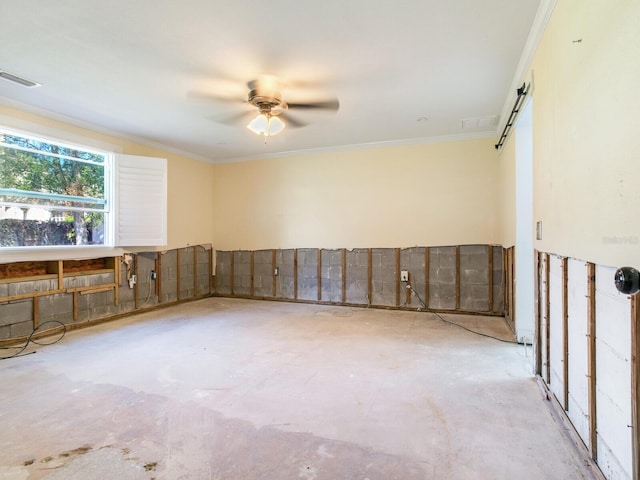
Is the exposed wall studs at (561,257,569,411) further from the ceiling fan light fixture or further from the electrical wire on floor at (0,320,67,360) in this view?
the electrical wire on floor at (0,320,67,360)

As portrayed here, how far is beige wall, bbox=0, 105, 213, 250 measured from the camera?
14.1 feet

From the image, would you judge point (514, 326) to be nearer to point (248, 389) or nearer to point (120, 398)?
point (248, 389)

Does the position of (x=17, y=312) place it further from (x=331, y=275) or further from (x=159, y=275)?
(x=331, y=275)

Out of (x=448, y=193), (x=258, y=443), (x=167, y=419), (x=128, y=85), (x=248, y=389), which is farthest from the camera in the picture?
(x=448, y=193)

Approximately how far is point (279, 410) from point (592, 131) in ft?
7.83

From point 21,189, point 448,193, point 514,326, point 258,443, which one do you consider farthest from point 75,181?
point 514,326

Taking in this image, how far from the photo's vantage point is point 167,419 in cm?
219

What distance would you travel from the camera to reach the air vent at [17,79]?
10.5 feet

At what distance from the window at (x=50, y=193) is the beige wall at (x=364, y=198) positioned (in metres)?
2.35

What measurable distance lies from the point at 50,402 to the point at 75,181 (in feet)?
10.3

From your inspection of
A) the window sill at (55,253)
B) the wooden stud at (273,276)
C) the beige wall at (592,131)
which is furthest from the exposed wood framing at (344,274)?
the beige wall at (592,131)

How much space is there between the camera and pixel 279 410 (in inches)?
90.2

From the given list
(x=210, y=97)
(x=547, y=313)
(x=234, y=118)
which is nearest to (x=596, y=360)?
(x=547, y=313)

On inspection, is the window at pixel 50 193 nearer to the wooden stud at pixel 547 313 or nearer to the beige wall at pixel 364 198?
the beige wall at pixel 364 198
